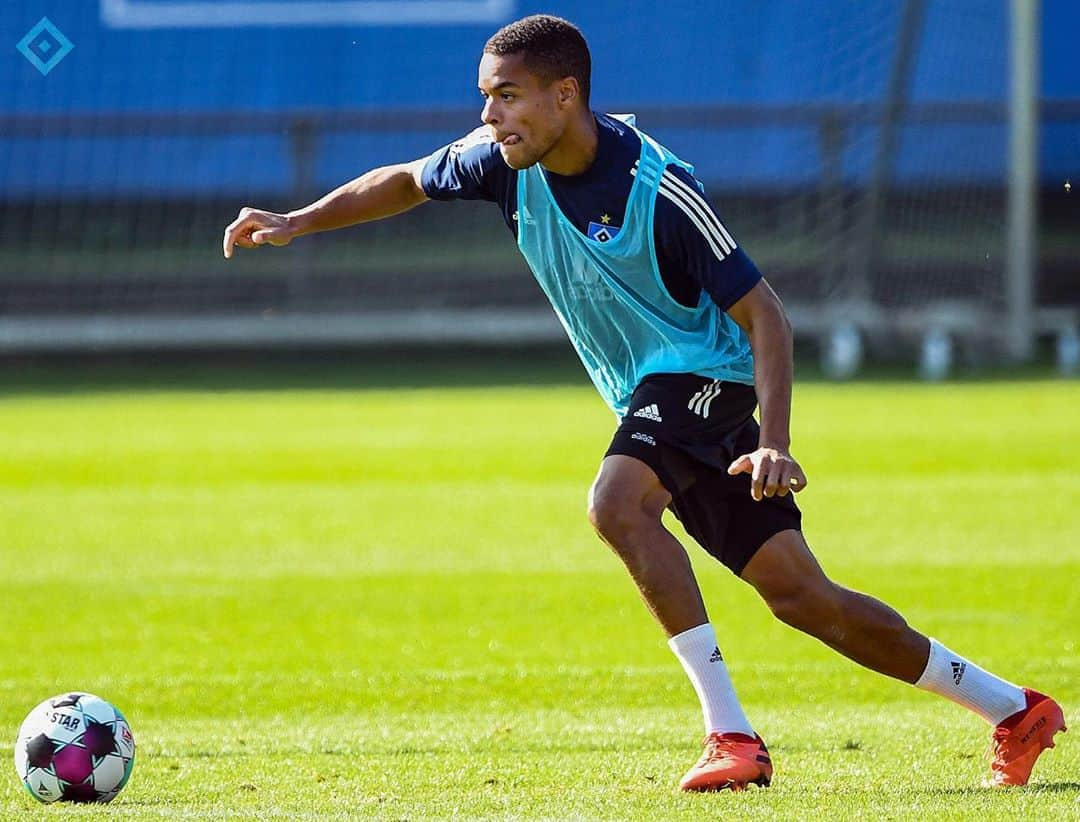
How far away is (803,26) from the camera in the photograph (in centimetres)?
2725

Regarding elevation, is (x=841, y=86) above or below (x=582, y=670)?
above

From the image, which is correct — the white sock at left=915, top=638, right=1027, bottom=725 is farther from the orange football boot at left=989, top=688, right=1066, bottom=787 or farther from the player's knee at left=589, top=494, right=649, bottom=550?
the player's knee at left=589, top=494, right=649, bottom=550

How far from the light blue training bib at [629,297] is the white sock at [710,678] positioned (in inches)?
31.2

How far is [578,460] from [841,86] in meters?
12.2

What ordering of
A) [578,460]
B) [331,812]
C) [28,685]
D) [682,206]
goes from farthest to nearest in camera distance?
1. [578,460]
2. [28,685]
3. [682,206]
4. [331,812]

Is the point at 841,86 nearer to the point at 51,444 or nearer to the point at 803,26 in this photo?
the point at 803,26

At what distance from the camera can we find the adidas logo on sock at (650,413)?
18.8 feet

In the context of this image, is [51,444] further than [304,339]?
No

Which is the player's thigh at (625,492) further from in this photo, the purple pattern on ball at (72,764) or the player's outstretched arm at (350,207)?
the purple pattern on ball at (72,764)

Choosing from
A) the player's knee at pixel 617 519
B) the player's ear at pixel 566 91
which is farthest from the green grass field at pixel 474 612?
the player's ear at pixel 566 91

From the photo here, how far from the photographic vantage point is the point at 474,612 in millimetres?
9930

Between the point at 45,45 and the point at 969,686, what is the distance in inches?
203

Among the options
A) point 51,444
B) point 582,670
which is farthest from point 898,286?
point 582,670

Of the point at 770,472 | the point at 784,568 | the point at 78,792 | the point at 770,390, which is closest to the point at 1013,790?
the point at 784,568
